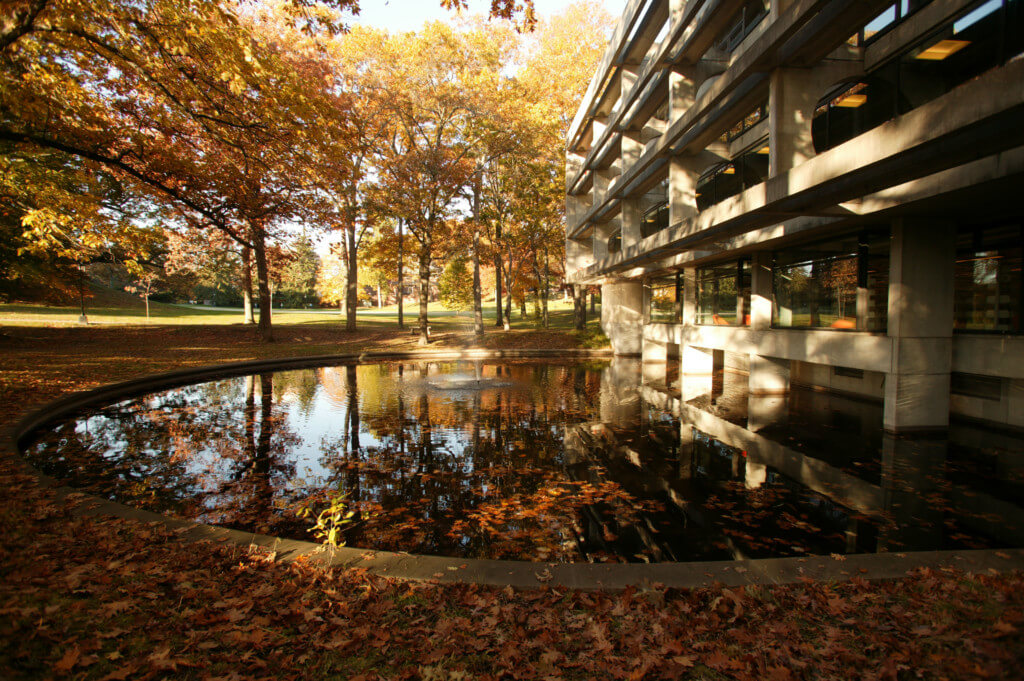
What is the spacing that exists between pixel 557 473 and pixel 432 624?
14.9 feet

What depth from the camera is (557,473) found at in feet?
25.6

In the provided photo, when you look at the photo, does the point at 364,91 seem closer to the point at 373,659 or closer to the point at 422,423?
the point at 422,423

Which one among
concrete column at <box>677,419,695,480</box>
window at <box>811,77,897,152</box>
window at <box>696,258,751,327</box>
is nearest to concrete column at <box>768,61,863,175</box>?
window at <box>811,77,897,152</box>

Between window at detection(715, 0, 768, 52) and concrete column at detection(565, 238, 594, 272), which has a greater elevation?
window at detection(715, 0, 768, 52)

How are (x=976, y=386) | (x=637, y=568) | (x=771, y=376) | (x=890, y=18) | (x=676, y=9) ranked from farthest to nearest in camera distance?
(x=771, y=376), (x=676, y=9), (x=976, y=386), (x=890, y=18), (x=637, y=568)

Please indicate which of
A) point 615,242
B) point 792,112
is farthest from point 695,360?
point 792,112

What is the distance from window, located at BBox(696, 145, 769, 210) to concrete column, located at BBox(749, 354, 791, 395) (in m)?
5.36

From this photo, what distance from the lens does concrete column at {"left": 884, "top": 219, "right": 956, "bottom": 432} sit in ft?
32.9

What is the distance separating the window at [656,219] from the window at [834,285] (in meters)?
6.42

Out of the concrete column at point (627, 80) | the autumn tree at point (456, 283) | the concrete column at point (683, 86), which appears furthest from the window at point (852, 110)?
the autumn tree at point (456, 283)

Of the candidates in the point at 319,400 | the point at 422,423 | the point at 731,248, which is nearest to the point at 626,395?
the point at 731,248

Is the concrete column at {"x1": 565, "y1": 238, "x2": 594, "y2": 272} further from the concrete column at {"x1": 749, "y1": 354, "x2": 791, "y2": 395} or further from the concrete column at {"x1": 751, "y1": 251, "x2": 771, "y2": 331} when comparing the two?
the concrete column at {"x1": 749, "y1": 354, "x2": 791, "y2": 395}

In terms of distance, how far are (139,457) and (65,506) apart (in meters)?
3.67

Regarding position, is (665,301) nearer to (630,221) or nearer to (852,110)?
(630,221)
